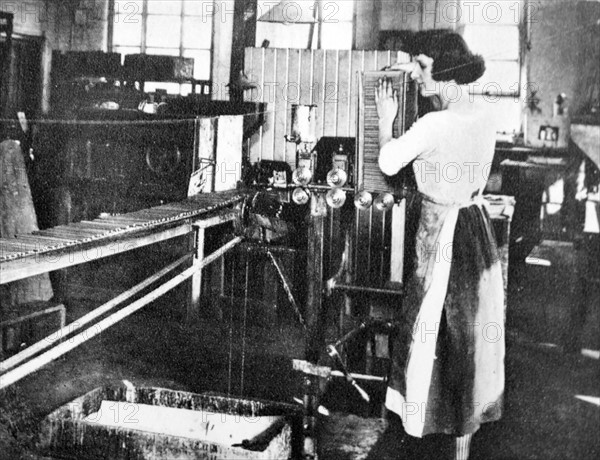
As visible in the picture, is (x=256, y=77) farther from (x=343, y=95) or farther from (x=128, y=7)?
(x=128, y=7)

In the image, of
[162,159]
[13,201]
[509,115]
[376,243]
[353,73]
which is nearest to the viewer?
[13,201]

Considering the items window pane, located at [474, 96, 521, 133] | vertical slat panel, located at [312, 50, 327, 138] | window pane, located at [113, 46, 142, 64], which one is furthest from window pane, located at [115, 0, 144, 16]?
window pane, located at [474, 96, 521, 133]

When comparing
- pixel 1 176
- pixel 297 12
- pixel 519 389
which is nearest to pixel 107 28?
pixel 297 12

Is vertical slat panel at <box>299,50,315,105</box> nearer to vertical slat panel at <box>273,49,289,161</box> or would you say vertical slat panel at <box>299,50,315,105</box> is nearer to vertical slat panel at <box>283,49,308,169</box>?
vertical slat panel at <box>283,49,308,169</box>

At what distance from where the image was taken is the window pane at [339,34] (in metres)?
7.72

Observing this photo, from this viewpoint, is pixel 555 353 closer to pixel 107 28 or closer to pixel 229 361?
pixel 229 361

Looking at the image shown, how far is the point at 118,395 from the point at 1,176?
2259mm

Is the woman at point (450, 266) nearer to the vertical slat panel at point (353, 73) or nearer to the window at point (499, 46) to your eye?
the vertical slat panel at point (353, 73)

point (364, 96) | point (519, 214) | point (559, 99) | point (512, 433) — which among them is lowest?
point (512, 433)

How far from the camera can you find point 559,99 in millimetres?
7703

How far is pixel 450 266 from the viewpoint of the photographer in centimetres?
296

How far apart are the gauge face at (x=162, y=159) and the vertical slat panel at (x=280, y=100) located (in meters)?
1.18

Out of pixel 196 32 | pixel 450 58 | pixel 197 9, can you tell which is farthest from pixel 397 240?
pixel 197 9

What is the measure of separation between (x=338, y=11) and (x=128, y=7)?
277 cm
